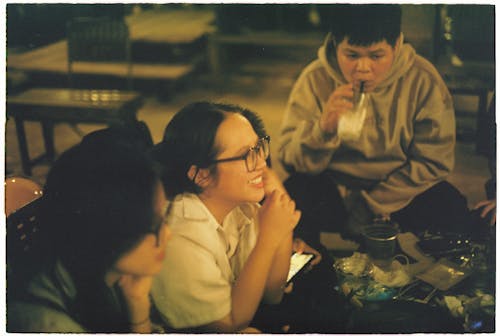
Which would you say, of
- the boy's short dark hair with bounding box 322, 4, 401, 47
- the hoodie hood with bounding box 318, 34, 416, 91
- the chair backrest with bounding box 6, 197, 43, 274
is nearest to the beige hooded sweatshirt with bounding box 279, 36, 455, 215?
the hoodie hood with bounding box 318, 34, 416, 91

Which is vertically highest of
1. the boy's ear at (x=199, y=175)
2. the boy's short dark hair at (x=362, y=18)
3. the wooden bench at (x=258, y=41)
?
the boy's short dark hair at (x=362, y=18)

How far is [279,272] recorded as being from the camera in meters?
4.45

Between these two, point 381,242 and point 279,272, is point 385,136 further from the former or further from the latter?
point 279,272

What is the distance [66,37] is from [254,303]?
5.83ft

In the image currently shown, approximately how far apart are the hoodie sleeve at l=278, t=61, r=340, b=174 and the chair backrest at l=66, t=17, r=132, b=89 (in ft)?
2.96

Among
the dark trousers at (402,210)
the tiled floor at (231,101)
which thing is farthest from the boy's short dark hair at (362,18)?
the dark trousers at (402,210)

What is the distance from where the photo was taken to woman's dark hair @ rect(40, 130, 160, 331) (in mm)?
4281

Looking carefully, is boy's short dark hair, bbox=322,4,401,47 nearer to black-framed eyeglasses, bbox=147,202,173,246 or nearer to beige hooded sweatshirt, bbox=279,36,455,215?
beige hooded sweatshirt, bbox=279,36,455,215

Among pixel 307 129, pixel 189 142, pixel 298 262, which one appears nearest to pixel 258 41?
pixel 307 129

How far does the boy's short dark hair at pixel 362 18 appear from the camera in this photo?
171 inches

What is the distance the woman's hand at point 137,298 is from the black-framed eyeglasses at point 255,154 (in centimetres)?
75

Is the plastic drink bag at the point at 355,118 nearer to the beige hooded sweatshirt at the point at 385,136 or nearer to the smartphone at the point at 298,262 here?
the beige hooded sweatshirt at the point at 385,136

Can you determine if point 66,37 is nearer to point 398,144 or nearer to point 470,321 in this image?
point 398,144

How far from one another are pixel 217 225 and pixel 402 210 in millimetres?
1054
